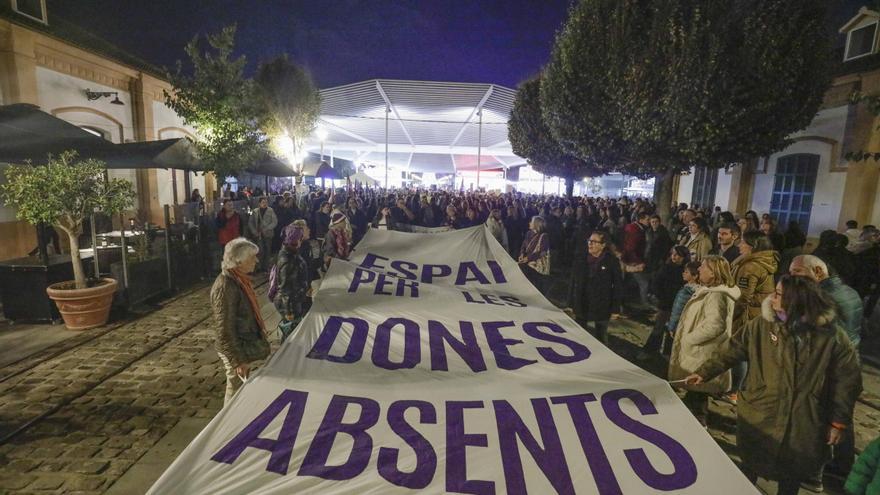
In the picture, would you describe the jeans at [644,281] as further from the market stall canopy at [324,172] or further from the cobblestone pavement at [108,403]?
the market stall canopy at [324,172]

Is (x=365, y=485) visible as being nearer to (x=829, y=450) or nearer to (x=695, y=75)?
(x=829, y=450)

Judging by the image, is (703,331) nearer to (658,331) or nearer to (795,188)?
(658,331)

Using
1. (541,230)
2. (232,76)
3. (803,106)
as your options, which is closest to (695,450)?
(541,230)

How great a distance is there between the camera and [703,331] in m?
4.14

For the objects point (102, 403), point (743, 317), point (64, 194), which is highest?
point (64, 194)

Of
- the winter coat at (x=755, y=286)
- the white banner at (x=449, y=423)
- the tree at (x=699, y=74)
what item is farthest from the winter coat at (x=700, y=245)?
the tree at (x=699, y=74)

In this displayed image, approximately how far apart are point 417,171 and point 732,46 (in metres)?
64.3

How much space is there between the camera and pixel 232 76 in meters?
13.0

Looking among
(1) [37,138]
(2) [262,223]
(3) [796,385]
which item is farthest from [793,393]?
(1) [37,138]

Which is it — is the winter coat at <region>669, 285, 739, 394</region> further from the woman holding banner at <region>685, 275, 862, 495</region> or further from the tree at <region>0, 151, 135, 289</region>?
the tree at <region>0, 151, 135, 289</region>

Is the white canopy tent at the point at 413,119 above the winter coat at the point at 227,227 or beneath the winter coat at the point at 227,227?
above

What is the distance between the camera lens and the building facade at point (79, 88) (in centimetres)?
1152

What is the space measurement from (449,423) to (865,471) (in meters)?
2.32

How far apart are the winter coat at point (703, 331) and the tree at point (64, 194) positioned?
28.1ft
